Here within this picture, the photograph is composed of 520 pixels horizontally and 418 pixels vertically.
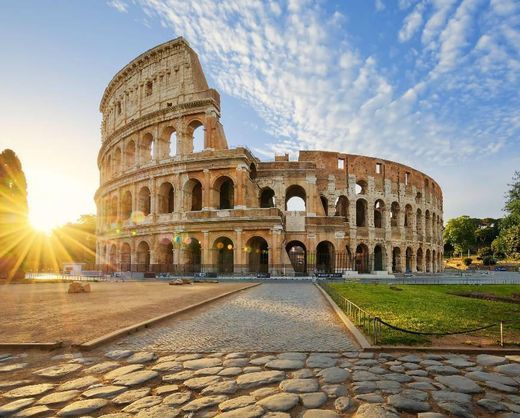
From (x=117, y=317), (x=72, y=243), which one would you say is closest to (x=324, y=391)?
(x=117, y=317)

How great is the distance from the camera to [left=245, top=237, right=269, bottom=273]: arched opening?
2884 cm

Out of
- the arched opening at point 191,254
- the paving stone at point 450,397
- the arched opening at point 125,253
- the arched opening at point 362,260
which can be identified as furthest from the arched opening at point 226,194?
the paving stone at point 450,397

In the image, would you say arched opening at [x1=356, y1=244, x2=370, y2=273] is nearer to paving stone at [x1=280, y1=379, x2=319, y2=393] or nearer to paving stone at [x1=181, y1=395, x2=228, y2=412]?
paving stone at [x1=280, y1=379, x2=319, y2=393]

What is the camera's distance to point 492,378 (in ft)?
12.8

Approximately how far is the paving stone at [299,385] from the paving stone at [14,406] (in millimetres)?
2458

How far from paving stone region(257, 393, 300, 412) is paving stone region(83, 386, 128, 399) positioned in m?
1.48

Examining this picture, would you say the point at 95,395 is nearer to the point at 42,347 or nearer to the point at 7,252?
the point at 42,347

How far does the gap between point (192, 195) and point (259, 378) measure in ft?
94.9

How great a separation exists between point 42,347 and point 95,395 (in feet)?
8.36

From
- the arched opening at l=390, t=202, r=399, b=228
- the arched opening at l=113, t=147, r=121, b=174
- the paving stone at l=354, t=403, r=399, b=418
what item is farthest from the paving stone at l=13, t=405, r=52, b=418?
Result: the arched opening at l=390, t=202, r=399, b=228

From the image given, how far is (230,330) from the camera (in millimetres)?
6625

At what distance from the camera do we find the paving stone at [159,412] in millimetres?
2932

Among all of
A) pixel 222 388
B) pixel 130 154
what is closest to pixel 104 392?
pixel 222 388

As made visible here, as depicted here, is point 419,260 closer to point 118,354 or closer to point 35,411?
point 118,354
